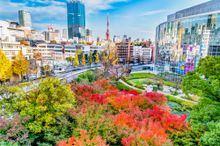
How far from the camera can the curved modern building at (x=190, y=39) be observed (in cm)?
2320

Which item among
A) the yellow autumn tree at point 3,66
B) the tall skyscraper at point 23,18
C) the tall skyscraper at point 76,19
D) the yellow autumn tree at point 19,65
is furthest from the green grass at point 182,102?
the tall skyscraper at point 23,18

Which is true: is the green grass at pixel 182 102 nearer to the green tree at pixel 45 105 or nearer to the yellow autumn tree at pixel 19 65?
the green tree at pixel 45 105

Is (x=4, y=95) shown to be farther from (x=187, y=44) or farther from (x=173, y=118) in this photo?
(x=187, y=44)

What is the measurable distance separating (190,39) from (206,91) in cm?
2206

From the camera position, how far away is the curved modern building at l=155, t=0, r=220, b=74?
2320cm

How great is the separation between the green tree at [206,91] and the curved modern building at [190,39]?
61.3ft

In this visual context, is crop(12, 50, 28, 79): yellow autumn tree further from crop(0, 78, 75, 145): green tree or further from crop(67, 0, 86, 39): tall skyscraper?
crop(67, 0, 86, 39): tall skyscraper

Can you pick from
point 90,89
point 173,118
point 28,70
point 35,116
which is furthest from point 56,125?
point 28,70

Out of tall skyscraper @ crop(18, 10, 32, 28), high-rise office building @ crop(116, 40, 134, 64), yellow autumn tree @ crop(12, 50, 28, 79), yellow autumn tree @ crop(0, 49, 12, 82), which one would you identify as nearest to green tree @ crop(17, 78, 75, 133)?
yellow autumn tree @ crop(0, 49, 12, 82)

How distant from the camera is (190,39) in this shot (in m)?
26.2

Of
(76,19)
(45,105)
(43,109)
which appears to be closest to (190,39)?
(45,105)

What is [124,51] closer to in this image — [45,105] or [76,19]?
[45,105]

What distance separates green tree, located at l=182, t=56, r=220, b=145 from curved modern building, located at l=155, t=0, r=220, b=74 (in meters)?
18.7

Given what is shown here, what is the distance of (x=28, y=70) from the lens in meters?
30.7
